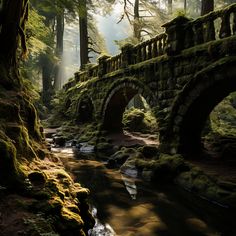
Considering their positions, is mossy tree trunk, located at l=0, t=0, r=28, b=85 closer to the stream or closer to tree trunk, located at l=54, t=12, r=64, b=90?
the stream

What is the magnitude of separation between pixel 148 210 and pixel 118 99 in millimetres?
11687

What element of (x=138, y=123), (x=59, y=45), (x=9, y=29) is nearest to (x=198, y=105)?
(x=9, y=29)

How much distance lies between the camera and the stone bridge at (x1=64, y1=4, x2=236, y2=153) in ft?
33.8

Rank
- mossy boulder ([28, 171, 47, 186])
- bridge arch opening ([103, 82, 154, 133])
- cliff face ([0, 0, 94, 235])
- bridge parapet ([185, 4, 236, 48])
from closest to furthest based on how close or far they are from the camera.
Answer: cliff face ([0, 0, 94, 235]) → mossy boulder ([28, 171, 47, 186]) → bridge parapet ([185, 4, 236, 48]) → bridge arch opening ([103, 82, 154, 133])

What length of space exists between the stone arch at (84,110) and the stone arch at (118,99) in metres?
3.70

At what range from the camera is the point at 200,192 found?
30.6 feet

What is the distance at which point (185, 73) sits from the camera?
11812mm

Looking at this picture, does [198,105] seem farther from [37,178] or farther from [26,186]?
[26,186]

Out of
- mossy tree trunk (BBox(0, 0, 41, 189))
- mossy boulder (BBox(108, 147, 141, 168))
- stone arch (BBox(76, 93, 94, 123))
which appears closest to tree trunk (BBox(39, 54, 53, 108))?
stone arch (BBox(76, 93, 94, 123))

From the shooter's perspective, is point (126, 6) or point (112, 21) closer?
point (126, 6)

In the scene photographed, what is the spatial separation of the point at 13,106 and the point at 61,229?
10.7ft

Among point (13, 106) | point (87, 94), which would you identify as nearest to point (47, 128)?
point (87, 94)

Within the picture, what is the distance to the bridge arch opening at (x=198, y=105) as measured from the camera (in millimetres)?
10759

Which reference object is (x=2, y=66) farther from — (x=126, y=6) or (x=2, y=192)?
(x=126, y=6)
